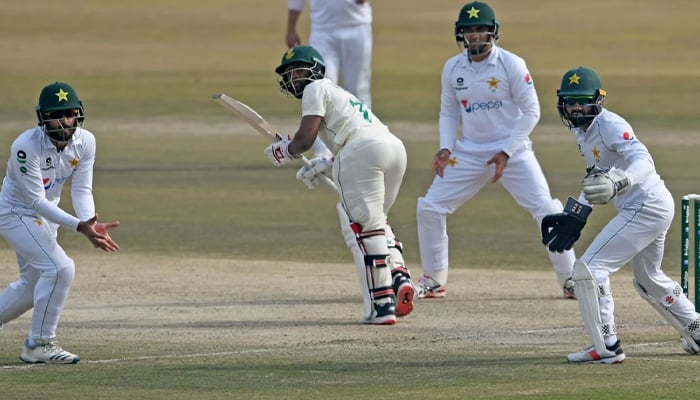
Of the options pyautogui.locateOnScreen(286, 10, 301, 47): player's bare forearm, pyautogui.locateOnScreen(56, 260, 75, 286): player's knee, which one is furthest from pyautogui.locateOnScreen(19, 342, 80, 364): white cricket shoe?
pyautogui.locateOnScreen(286, 10, 301, 47): player's bare forearm

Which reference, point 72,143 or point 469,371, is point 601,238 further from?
point 72,143

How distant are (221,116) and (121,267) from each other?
16982 mm

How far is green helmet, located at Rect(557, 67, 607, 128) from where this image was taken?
30.3 feet

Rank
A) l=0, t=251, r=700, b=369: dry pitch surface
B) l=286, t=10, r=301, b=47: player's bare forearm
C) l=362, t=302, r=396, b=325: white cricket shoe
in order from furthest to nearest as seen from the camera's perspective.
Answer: l=286, t=10, r=301, b=47: player's bare forearm, l=362, t=302, r=396, b=325: white cricket shoe, l=0, t=251, r=700, b=369: dry pitch surface

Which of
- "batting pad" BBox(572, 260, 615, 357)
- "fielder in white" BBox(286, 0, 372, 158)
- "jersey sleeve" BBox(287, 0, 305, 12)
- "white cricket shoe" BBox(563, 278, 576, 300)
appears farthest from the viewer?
"jersey sleeve" BBox(287, 0, 305, 12)

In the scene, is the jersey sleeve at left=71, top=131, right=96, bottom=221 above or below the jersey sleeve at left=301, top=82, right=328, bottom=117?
below

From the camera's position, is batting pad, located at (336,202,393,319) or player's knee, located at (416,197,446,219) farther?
player's knee, located at (416,197,446,219)

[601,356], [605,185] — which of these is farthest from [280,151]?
[601,356]

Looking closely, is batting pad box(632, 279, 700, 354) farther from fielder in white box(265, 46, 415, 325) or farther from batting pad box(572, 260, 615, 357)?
fielder in white box(265, 46, 415, 325)

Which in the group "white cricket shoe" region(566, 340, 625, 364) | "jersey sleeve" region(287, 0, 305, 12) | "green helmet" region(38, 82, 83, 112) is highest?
"green helmet" region(38, 82, 83, 112)

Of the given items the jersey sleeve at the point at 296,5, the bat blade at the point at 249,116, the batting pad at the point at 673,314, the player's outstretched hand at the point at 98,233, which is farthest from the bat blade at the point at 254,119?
the jersey sleeve at the point at 296,5

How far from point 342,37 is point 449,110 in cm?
560

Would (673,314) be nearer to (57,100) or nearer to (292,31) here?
(57,100)

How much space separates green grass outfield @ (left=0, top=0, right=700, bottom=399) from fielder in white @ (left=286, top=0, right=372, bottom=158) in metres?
1.47
